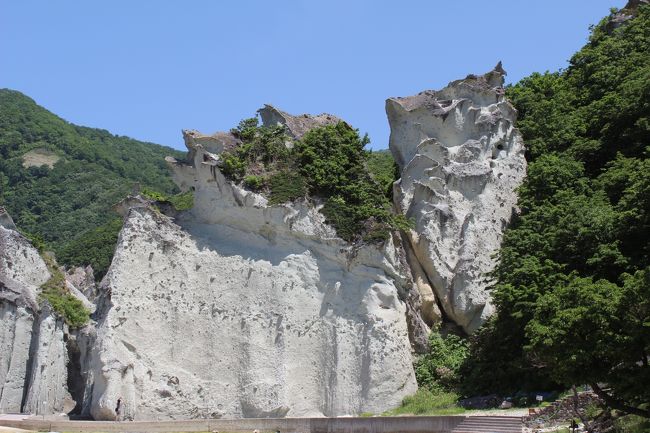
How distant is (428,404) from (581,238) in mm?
7230

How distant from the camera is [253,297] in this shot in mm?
32969

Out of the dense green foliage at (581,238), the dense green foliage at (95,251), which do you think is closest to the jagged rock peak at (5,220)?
the dense green foliage at (581,238)

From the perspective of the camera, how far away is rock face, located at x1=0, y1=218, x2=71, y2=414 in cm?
3419

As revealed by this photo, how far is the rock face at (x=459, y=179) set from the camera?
34.8 m

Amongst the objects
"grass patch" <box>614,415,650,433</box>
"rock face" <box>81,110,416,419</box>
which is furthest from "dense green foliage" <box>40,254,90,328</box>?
"grass patch" <box>614,415,650,433</box>

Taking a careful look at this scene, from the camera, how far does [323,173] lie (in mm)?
34625

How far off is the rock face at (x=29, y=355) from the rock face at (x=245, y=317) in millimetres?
3792

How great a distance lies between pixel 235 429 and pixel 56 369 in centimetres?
998

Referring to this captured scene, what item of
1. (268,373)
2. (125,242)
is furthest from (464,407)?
(125,242)

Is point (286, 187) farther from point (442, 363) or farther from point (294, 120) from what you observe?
point (442, 363)

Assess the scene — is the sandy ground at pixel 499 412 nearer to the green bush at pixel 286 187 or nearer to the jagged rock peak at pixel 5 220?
the green bush at pixel 286 187

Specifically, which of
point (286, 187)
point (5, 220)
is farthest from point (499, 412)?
point (5, 220)

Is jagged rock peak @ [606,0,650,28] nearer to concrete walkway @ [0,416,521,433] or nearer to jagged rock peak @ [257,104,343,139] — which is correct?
Result: jagged rock peak @ [257,104,343,139]

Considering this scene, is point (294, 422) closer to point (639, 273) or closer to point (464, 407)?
point (464, 407)
